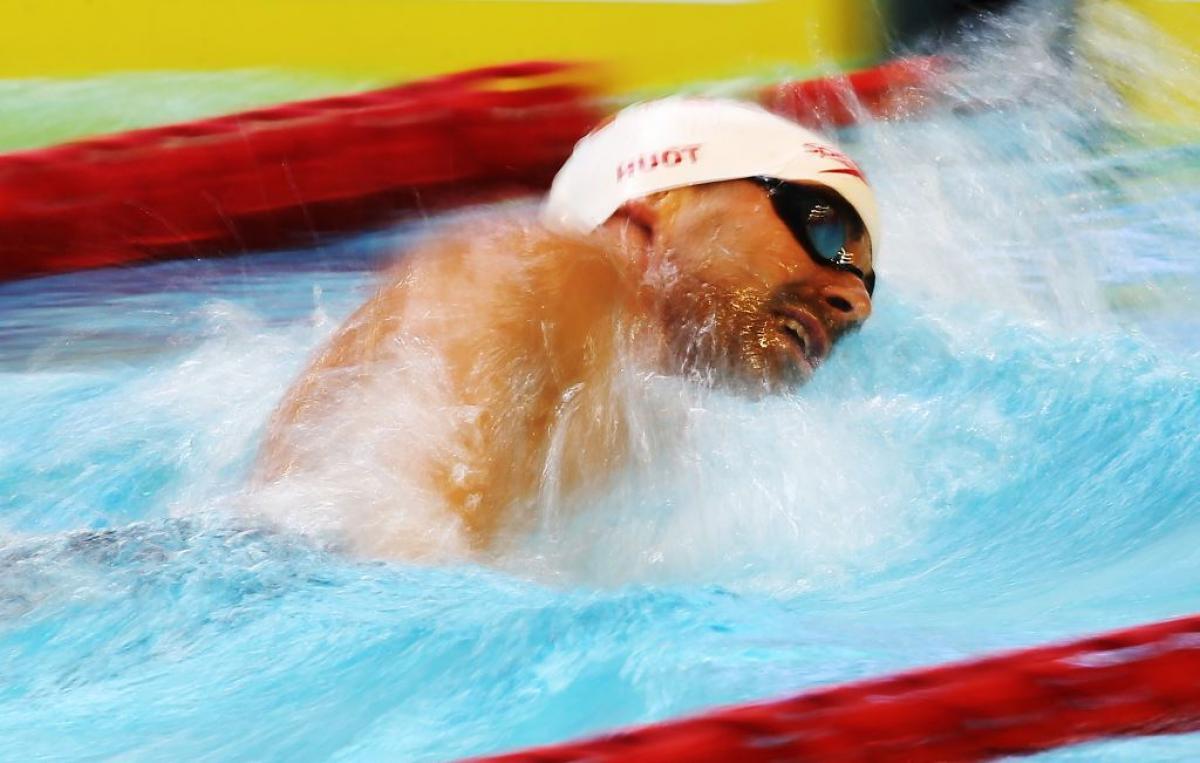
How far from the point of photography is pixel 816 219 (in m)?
1.89

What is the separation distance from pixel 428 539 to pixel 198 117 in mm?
1419

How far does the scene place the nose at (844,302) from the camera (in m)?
1.88

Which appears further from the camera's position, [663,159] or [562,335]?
[663,159]

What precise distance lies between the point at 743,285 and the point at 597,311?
25cm

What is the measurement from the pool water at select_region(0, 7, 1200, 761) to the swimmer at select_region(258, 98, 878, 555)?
9 centimetres

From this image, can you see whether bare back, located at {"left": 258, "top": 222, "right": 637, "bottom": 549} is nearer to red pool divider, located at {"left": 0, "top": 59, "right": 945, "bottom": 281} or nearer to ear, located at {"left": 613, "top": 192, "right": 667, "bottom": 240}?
ear, located at {"left": 613, "top": 192, "right": 667, "bottom": 240}

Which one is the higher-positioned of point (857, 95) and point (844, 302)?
point (857, 95)

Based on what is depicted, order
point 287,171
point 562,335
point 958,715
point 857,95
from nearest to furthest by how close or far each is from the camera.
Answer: point 958,715, point 562,335, point 287,171, point 857,95

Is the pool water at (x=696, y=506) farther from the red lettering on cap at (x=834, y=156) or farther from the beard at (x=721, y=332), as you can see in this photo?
the red lettering on cap at (x=834, y=156)

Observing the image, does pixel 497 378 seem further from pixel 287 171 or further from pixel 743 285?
pixel 287 171

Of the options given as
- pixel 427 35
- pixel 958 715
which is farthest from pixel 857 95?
pixel 958 715

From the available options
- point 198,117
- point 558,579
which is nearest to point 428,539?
point 558,579

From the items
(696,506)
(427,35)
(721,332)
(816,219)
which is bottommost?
(696,506)

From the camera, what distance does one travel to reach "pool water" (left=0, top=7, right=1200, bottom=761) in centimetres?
146
